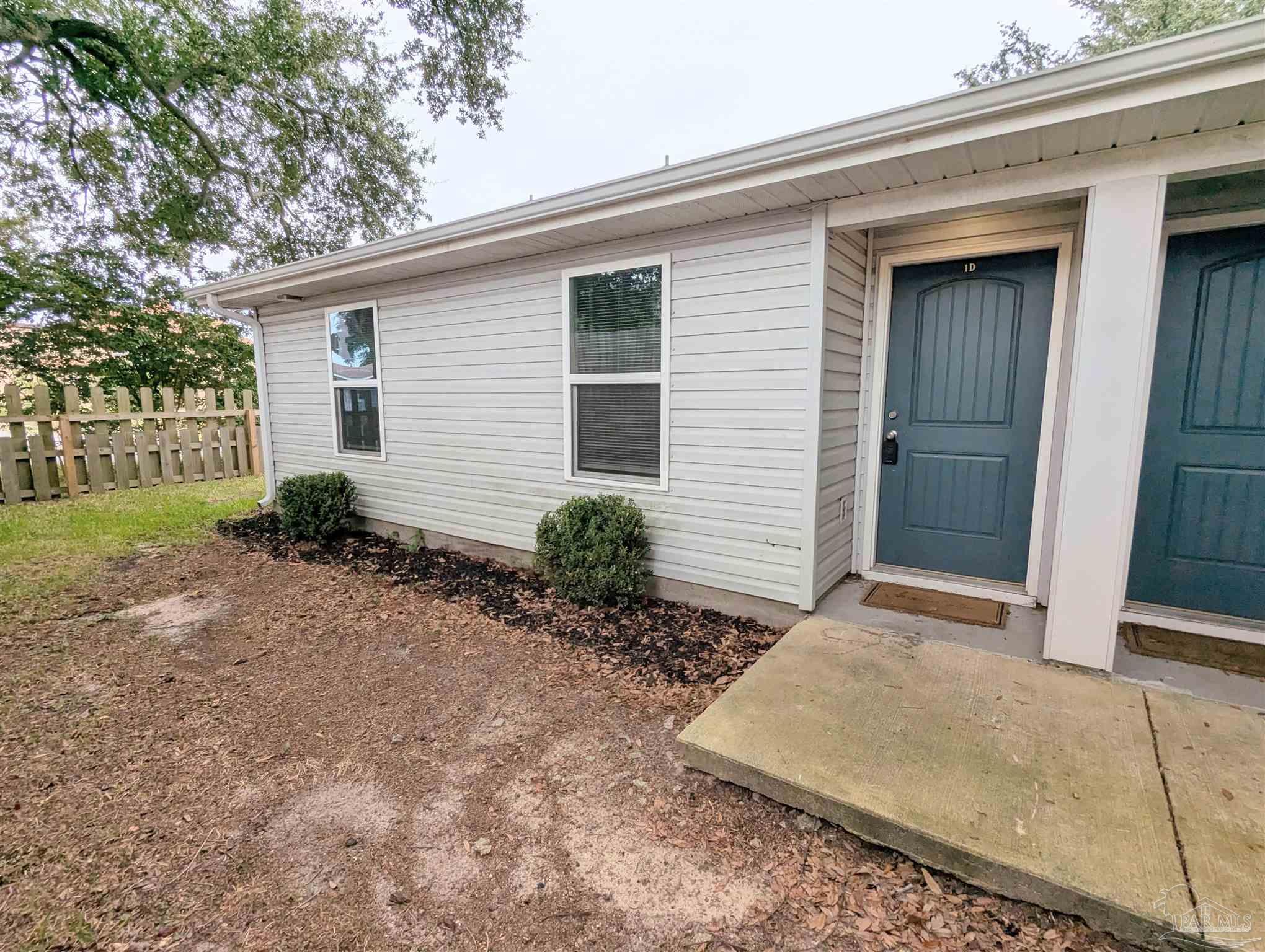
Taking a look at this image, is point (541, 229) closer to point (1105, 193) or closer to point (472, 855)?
point (1105, 193)

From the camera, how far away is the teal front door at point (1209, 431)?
2650 millimetres

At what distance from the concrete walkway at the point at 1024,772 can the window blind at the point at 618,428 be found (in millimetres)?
1722

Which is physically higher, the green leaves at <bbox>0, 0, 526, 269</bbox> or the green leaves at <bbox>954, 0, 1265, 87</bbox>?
the green leaves at <bbox>954, 0, 1265, 87</bbox>

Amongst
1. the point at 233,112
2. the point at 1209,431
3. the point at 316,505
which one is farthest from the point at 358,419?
the point at 233,112

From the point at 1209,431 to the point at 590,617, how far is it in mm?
3496

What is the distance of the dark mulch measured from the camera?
296 cm

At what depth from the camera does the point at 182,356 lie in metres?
10.2

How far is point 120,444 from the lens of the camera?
7.45m

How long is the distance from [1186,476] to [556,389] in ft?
12.2

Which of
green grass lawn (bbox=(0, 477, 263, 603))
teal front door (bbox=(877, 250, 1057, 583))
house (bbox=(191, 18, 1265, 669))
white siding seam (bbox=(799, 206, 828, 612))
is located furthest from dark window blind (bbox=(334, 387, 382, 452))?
teal front door (bbox=(877, 250, 1057, 583))

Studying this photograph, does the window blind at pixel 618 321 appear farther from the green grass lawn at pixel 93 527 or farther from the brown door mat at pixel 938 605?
the green grass lawn at pixel 93 527

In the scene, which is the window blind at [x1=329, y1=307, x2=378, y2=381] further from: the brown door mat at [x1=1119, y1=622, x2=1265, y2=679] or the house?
the brown door mat at [x1=1119, y1=622, x2=1265, y2=679]

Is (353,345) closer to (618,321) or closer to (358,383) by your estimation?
(358,383)

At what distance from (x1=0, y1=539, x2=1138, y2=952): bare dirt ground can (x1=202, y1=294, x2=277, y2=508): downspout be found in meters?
3.74
